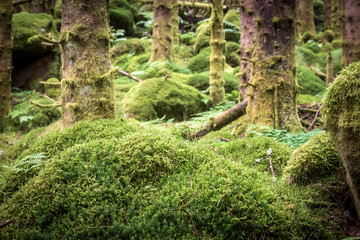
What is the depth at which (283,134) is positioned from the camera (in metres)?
4.81

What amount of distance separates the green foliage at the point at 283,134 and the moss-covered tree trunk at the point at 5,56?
7042 mm

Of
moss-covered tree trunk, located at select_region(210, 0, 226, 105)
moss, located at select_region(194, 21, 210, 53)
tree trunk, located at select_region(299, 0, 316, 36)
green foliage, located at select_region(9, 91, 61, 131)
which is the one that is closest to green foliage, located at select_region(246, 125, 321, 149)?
moss-covered tree trunk, located at select_region(210, 0, 226, 105)

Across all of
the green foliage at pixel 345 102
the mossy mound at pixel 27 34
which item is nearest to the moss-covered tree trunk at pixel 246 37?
the green foliage at pixel 345 102

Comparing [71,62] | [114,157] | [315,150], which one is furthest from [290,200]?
[71,62]

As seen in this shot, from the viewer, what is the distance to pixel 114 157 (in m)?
3.05

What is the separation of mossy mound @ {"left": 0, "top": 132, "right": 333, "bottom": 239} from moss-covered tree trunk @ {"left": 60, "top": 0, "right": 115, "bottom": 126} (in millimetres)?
1574

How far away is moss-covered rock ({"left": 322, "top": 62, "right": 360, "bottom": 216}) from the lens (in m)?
2.44

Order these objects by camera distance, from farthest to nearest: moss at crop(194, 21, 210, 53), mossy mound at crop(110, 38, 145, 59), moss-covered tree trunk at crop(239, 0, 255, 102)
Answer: mossy mound at crop(110, 38, 145, 59) → moss at crop(194, 21, 210, 53) → moss-covered tree trunk at crop(239, 0, 255, 102)

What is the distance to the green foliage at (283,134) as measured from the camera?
179 inches

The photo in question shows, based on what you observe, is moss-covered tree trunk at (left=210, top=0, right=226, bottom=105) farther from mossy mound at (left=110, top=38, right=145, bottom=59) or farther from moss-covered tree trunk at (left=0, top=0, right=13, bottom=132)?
mossy mound at (left=110, top=38, right=145, bottom=59)

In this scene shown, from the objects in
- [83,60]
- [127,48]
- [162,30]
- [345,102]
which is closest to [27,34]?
[127,48]

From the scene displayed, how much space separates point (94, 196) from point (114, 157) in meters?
0.51

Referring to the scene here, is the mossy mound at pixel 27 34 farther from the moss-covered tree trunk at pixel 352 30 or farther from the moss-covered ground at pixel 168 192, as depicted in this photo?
the moss-covered tree trunk at pixel 352 30

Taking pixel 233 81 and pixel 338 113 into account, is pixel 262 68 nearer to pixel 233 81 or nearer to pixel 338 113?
pixel 338 113
